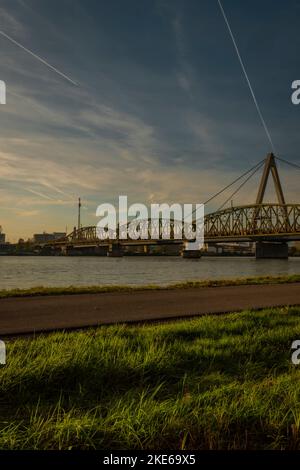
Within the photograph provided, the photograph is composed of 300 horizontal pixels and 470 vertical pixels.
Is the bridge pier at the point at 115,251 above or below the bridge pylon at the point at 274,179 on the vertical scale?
below

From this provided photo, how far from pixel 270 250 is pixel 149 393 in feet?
404

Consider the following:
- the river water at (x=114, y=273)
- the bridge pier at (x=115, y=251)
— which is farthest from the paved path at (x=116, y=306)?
the bridge pier at (x=115, y=251)

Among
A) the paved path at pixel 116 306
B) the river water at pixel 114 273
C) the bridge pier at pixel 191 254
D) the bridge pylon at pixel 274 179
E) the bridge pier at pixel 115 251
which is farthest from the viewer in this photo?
the bridge pier at pixel 115 251

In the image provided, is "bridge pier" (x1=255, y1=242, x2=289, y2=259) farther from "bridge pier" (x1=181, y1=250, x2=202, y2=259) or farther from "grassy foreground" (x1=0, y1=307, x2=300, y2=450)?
"grassy foreground" (x1=0, y1=307, x2=300, y2=450)

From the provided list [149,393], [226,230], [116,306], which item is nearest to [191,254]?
[226,230]

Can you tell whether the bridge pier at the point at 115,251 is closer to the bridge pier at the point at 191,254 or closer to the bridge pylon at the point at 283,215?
the bridge pier at the point at 191,254

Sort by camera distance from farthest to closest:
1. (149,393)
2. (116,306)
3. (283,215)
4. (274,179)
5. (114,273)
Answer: (283,215)
(274,179)
(114,273)
(116,306)
(149,393)

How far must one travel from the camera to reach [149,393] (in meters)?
4.46

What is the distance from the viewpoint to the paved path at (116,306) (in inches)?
353

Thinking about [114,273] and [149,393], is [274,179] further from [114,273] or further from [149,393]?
[149,393]

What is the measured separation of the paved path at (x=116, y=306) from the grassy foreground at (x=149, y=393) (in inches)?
78.8

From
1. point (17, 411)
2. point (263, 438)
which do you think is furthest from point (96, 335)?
point (263, 438)
